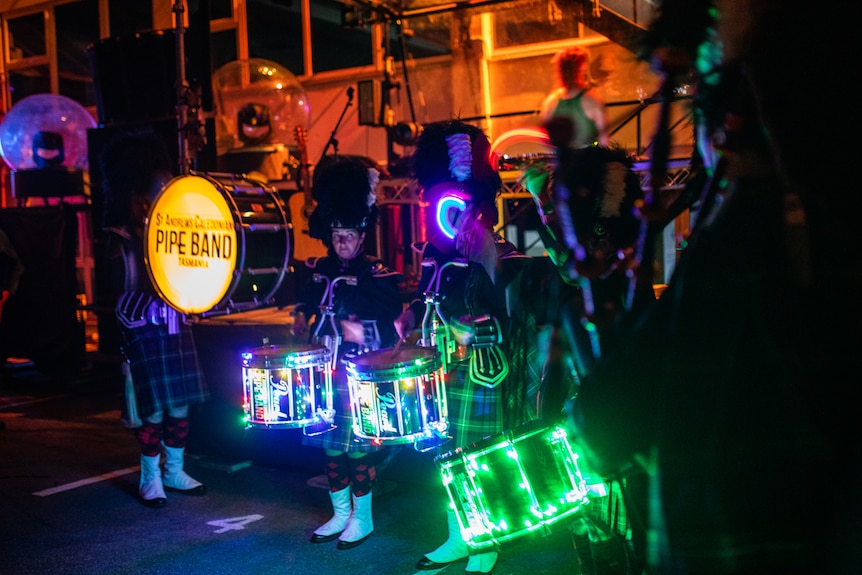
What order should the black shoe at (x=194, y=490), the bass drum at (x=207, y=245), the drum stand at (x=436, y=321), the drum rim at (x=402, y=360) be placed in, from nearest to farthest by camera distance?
the drum rim at (x=402, y=360) < the drum stand at (x=436, y=321) < the bass drum at (x=207, y=245) < the black shoe at (x=194, y=490)

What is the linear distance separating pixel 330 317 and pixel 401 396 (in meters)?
0.92

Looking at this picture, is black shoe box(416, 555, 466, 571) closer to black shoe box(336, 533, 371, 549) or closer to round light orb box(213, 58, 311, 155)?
black shoe box(336, 533, 371, 549)

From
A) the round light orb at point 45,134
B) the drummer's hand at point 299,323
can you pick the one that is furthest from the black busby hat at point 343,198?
the round light orb at point 45,134

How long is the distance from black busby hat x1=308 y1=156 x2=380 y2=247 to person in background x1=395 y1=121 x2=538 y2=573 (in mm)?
516

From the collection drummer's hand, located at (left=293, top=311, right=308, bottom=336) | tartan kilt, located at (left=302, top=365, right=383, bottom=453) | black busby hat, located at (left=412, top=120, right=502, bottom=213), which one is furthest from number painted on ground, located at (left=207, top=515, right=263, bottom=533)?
black busby hat, located at (left=412, top=120, right=502, bottom=213)

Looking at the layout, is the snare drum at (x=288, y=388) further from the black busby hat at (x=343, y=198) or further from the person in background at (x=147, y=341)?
the person in background at (x=147, y=341)

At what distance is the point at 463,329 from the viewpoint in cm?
349

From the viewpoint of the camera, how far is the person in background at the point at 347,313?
4.05m

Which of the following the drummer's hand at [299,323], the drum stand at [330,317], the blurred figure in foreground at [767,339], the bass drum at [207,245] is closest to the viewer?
the blurred figure in foreground at [767,339]

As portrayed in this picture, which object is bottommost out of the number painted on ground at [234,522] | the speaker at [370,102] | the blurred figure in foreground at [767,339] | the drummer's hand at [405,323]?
the number painted on ground at [234,522]

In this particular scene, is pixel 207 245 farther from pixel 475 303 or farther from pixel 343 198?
pixel 475 303

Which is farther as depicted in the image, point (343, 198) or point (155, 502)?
point (155, 502)

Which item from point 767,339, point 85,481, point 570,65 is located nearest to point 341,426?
point 85,481

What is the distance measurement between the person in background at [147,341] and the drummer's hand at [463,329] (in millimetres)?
2102
